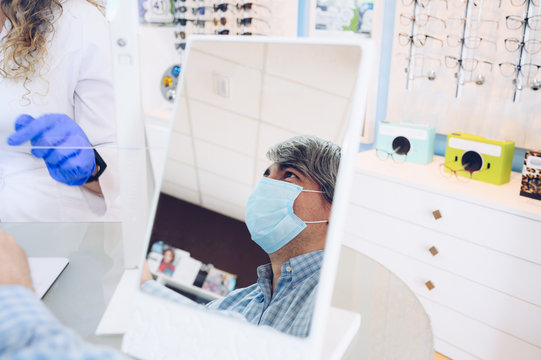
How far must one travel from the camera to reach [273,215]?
56 cm

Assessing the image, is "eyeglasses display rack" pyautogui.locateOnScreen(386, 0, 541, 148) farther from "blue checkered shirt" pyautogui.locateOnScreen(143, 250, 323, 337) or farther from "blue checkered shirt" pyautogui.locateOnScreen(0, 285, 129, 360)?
"blue checkered shirt" pyautogui.locateOnScreen(0, 285, 129, 360)

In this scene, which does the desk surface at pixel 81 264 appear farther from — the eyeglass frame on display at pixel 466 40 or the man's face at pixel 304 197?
the eyeglass frame on display at pixel 466 40

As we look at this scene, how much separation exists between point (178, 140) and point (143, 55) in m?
0.19

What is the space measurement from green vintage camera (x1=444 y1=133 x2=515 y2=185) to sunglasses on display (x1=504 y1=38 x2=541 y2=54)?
39cm

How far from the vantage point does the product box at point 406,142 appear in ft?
6.34

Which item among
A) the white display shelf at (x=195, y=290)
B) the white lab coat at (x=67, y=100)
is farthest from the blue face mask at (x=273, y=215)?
the white lab coat at (x=67, y=100)

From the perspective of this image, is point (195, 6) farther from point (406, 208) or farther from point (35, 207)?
point (406, 208)

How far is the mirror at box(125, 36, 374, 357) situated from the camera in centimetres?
52

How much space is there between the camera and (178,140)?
637 mm

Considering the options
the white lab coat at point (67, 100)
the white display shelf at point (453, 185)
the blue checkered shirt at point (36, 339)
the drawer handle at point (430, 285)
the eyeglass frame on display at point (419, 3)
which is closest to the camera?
the blue checkered shirt at point (36, 339)

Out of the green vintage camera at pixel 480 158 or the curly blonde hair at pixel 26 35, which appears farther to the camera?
the green vintage camera at pixel 480 158

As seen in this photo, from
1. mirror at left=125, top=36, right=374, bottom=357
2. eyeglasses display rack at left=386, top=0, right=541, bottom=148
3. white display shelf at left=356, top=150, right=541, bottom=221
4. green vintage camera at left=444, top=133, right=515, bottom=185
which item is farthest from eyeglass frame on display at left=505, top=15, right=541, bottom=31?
mirror at left=125, top=36, right=374, bottom=357

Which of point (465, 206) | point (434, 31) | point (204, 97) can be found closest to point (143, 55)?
point (204, 97)

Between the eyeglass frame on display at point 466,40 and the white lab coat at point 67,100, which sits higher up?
the eyeglass frame on display at point 466,40
